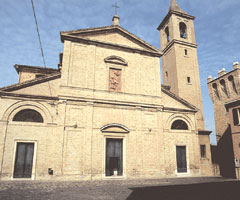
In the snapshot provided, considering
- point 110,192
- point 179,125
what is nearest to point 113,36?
point 179,125

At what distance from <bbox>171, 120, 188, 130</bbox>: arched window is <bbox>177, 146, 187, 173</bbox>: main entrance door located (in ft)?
5.56

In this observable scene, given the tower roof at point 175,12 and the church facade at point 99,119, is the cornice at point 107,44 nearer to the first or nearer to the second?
the church facade at point 99,119

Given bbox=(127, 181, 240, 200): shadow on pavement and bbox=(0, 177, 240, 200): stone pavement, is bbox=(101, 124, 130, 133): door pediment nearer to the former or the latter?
bbox=(0, 177, 240, 200): stone pavement

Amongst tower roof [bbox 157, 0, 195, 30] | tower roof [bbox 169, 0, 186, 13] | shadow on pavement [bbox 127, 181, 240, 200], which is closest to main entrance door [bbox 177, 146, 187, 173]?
shadow on pavement [bbox 127, 181, 240, 200]

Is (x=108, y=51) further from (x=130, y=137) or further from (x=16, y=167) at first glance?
(x=16, y=167)

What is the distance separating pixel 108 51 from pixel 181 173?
1187 cm

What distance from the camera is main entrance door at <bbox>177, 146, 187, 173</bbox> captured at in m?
16.2

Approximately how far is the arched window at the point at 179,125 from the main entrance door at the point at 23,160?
11447 millimetres

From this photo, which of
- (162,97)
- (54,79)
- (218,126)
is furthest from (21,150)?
(218,126)

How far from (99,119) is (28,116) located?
4943 millimetres

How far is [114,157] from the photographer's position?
571 inches

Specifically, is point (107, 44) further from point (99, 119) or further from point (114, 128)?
point (114, 128)

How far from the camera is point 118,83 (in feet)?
52.7

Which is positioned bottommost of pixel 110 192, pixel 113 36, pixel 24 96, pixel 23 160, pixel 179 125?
pixel 110 192
